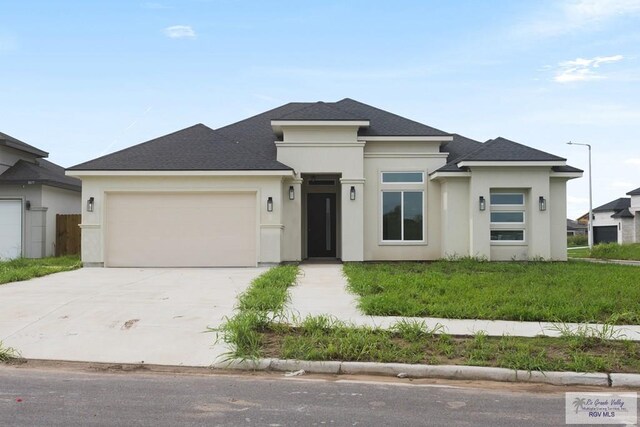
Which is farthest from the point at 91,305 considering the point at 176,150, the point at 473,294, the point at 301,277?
the point at 176,150

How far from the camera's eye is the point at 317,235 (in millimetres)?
A: 20422

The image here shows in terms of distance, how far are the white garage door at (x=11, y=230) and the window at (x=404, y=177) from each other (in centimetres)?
1291

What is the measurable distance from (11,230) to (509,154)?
17.1 metres

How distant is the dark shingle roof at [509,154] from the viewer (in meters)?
18.1

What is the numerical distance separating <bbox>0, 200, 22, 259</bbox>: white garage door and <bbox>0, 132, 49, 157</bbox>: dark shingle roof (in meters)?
2.09

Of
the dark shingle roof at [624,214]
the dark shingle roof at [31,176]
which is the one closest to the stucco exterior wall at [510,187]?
the dark shingle roof at [31,176]

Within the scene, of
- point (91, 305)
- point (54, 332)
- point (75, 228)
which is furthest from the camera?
point (75, 228)

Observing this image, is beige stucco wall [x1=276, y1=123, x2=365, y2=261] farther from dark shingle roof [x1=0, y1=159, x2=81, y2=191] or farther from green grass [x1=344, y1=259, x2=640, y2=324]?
dark shingle roof [x1=0, y1=159, x2=81, y2=191]

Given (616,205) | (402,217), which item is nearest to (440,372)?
(402,217)

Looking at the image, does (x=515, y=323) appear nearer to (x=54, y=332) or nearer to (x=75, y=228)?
(x=54, y=332)

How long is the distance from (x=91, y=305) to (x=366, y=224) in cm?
1043

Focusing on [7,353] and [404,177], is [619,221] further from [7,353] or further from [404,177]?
[7,353]

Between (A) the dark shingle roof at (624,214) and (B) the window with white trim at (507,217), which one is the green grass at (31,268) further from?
(A) the dark shingle roof at (624,214)
